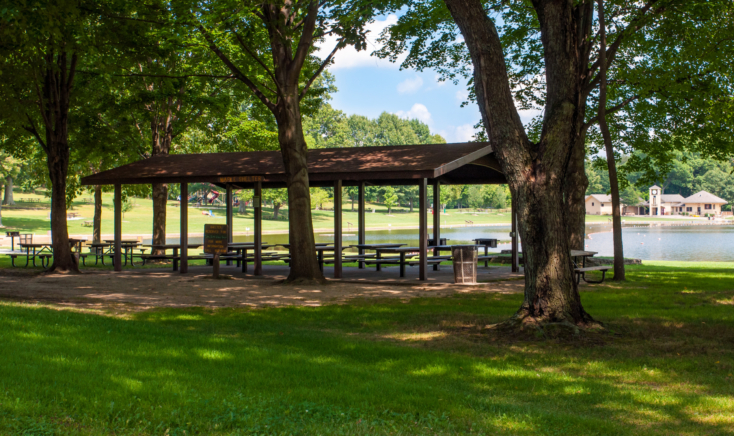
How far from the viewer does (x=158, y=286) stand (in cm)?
1349

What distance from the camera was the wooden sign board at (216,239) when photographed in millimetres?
15234

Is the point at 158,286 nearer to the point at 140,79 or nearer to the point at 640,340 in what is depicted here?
the point at 140,79

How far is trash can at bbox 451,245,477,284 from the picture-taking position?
1361cm

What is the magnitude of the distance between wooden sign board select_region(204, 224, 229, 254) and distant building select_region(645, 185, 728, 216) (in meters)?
111

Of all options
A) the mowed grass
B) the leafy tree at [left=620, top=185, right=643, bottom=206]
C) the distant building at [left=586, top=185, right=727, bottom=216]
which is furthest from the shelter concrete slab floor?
the leafy tree at [left=620, top=185, right=643, bottom=206]

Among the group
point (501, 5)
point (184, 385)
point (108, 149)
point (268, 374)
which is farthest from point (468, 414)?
point (108, 149)

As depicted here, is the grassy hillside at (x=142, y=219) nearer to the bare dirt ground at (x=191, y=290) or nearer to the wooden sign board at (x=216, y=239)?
the bare dirt ground at (x=191, y=290)

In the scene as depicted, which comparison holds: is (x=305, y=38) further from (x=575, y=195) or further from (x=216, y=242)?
(x=575, y=195)

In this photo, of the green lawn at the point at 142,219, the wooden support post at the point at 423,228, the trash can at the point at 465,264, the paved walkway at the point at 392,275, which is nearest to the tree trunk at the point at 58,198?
the paved walkway at the point at 392,275

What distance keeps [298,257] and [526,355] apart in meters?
8.36

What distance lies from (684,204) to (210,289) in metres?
120

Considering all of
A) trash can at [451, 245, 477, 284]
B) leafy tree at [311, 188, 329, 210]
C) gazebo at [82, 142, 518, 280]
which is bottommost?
trash can at [451, 245, 477, 284]

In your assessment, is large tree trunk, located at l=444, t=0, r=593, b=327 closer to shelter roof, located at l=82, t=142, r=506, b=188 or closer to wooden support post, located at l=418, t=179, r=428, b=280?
shelter roof, located at l=82, t=142, r=506, b=188

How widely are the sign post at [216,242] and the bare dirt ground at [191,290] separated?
0.50 metres
